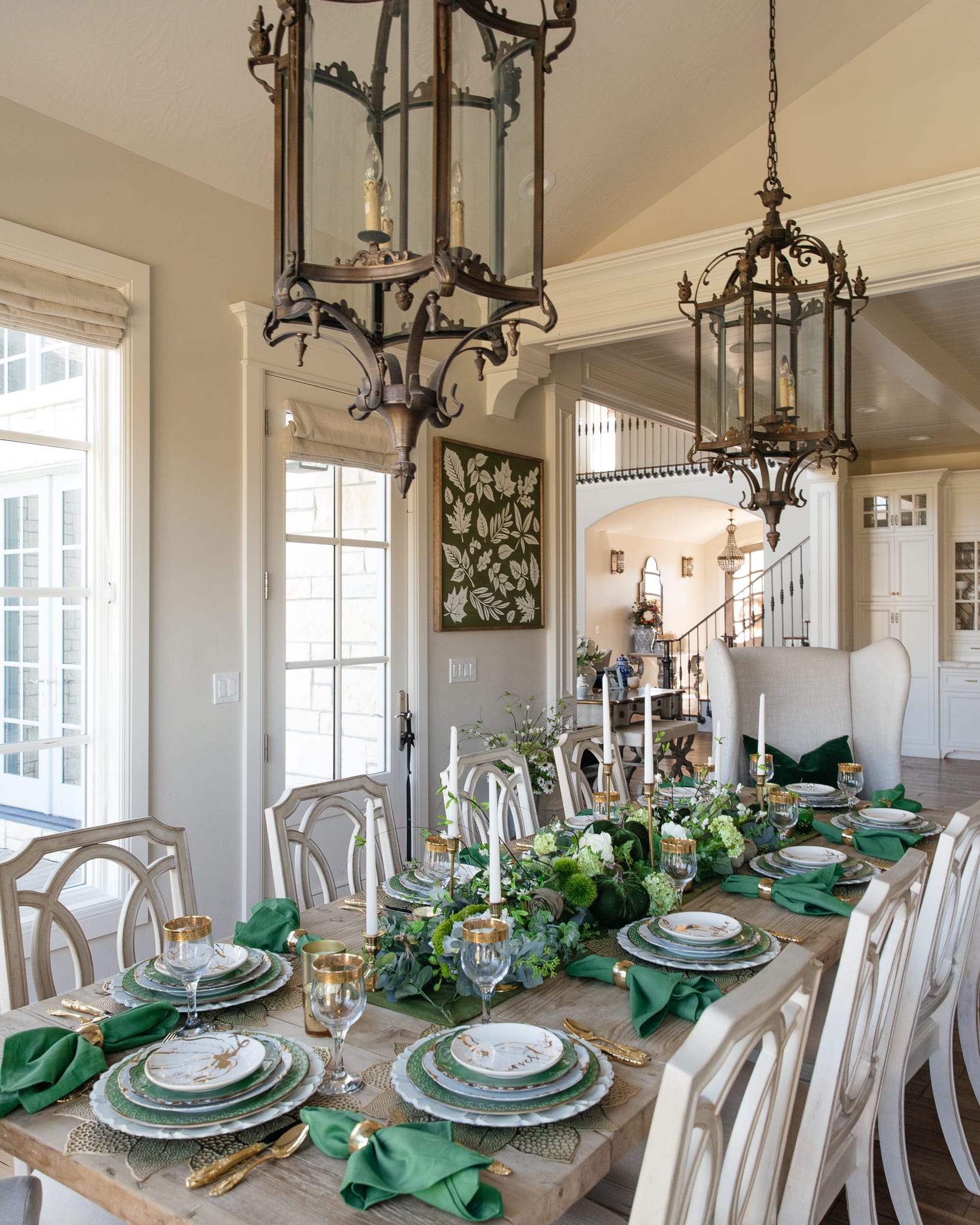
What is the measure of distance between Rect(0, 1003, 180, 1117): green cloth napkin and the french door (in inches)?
74.2

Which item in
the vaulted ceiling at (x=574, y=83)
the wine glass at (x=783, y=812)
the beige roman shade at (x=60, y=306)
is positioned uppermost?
the vaulted ceiling at (x=574, y=83)

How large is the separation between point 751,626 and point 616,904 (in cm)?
1164

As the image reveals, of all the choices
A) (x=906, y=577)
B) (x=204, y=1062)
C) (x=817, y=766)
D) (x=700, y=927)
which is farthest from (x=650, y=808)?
(x=906, y=577)

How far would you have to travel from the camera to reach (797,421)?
254 cm

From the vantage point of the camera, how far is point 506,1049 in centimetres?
126

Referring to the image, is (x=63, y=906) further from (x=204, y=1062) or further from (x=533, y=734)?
(x=533, y=734)

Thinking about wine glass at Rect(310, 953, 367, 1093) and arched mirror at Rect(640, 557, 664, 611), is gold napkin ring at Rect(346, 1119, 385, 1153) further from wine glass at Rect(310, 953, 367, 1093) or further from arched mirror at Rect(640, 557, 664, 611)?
arched mirror at Rect(640, 557, 664, 611)

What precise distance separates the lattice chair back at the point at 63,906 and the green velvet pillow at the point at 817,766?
2.35 metres

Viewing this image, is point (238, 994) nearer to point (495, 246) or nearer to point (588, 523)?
point (495, 246)

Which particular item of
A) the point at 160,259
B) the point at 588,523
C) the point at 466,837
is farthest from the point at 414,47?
the point at 588,523

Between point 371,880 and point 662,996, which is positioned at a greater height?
point 371,880

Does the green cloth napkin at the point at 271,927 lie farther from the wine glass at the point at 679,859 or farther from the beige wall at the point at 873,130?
the beige wall at the point at 873,130

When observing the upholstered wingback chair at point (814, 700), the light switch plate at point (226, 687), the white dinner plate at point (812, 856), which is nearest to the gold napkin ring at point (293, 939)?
the white dinner plate at point (812, 856)

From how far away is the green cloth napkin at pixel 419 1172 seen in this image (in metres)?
0.96
